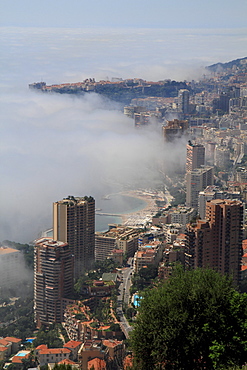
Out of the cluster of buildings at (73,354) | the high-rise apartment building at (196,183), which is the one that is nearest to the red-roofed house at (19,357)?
the cluster of buildings at (73,354)

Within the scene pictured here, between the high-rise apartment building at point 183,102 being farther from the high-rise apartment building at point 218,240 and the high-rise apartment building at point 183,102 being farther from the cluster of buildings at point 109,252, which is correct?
the high-rise apartment building at point 218,240

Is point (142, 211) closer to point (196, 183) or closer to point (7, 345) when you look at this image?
point (196, 183)

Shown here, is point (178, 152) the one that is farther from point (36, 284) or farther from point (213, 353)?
point (213, 353)

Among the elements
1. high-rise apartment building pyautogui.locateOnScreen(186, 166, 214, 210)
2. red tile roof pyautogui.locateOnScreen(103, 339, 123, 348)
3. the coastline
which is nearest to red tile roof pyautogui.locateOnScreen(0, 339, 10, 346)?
red tile roof pyautogui.locateOnScreen(103, 339, 123, 348)

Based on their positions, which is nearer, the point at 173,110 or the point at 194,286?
the point at 194,286

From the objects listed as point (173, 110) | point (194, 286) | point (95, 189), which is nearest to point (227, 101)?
point (173, 110)

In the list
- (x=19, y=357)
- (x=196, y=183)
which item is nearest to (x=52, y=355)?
(x=19, y=357)

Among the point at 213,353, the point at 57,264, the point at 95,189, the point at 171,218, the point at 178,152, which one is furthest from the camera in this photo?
the point at 178,152
